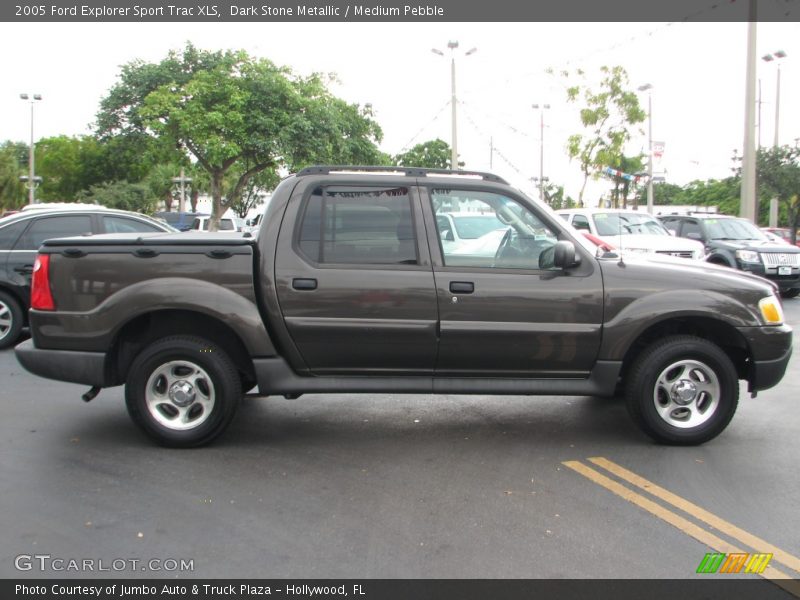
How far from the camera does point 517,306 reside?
4.93 meters

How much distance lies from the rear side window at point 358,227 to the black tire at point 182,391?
1.04 meters

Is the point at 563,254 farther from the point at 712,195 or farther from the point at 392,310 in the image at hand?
the point at 712,195

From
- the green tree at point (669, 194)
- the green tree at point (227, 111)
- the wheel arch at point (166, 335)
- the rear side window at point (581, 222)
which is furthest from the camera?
the green tree at point (669, 194)

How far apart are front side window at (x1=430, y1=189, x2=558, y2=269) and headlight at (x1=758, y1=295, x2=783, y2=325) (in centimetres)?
156

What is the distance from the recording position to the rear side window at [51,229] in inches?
350

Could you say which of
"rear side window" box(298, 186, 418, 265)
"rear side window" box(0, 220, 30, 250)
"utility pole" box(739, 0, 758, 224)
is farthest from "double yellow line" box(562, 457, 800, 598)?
"utility pole" box(739, 0, 758, 224)

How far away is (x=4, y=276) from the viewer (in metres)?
8.62

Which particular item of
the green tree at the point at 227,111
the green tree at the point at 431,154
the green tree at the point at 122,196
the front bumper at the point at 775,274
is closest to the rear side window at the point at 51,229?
the front bumper at the point at 775,274

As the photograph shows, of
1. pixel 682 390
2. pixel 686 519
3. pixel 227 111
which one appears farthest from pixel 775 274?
pixel 227 111

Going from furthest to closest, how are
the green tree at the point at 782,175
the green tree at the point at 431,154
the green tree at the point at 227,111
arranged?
the green tree at the point at 431,154 < the green tree at the point at 782,175 < the green tree at the point at 227,111

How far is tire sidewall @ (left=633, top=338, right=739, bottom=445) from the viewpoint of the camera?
503 cm

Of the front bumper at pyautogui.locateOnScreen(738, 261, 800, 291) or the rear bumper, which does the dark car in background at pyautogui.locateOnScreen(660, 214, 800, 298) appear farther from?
the rear bumper

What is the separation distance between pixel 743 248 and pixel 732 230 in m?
1.36

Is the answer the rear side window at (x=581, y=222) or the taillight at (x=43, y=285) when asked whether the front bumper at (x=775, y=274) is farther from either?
the taillight at (x=43, y=285)
